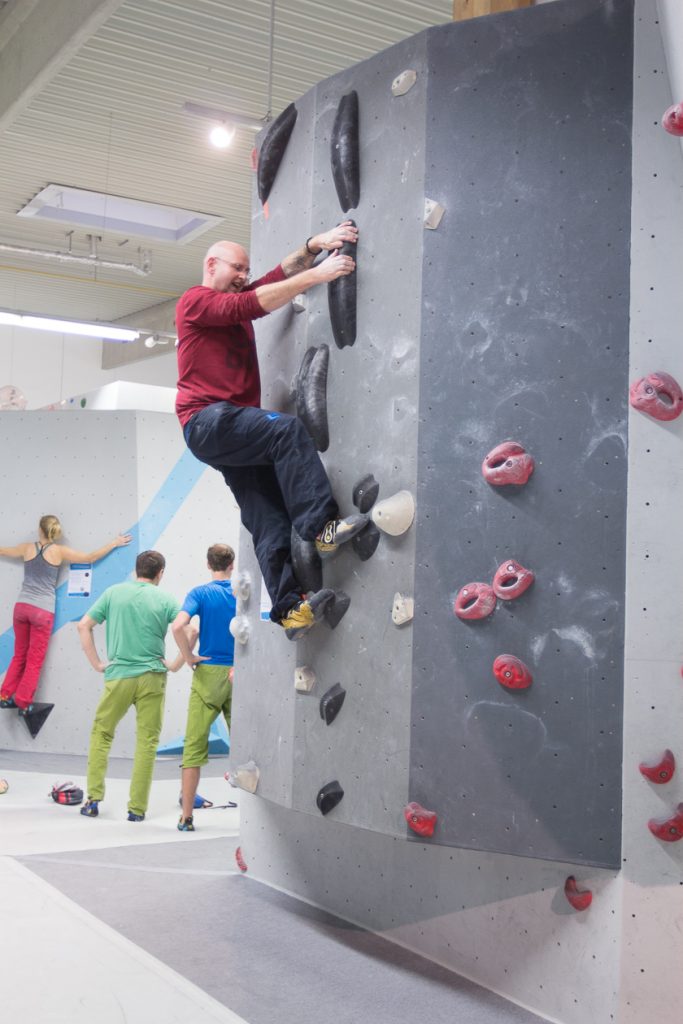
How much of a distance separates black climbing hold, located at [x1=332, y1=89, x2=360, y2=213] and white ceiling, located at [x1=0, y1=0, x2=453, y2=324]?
380 centimetres

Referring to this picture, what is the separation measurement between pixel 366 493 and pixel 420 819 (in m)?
1.09

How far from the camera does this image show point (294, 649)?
4.02 meters

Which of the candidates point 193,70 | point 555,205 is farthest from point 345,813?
point 193,70

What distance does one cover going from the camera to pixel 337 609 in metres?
3.74

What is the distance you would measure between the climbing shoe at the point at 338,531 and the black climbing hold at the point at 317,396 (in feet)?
1.13

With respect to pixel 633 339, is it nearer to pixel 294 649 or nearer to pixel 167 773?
pixel 294 649

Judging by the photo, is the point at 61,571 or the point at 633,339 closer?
the point at 633,339

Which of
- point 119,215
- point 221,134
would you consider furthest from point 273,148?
point 119,215

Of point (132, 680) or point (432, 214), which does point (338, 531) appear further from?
point (132, 680)

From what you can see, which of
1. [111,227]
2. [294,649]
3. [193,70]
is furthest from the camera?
[111,227]

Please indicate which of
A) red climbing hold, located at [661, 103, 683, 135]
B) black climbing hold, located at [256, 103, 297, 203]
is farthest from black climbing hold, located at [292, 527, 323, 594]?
red climbing hold, located at [661, 103, 683, 135]

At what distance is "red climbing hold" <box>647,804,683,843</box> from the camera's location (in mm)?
3119

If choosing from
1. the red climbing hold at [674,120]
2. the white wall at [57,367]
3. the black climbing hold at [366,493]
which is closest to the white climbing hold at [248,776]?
the black climbing hold at [366,493]

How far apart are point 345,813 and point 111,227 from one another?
9.73 m
